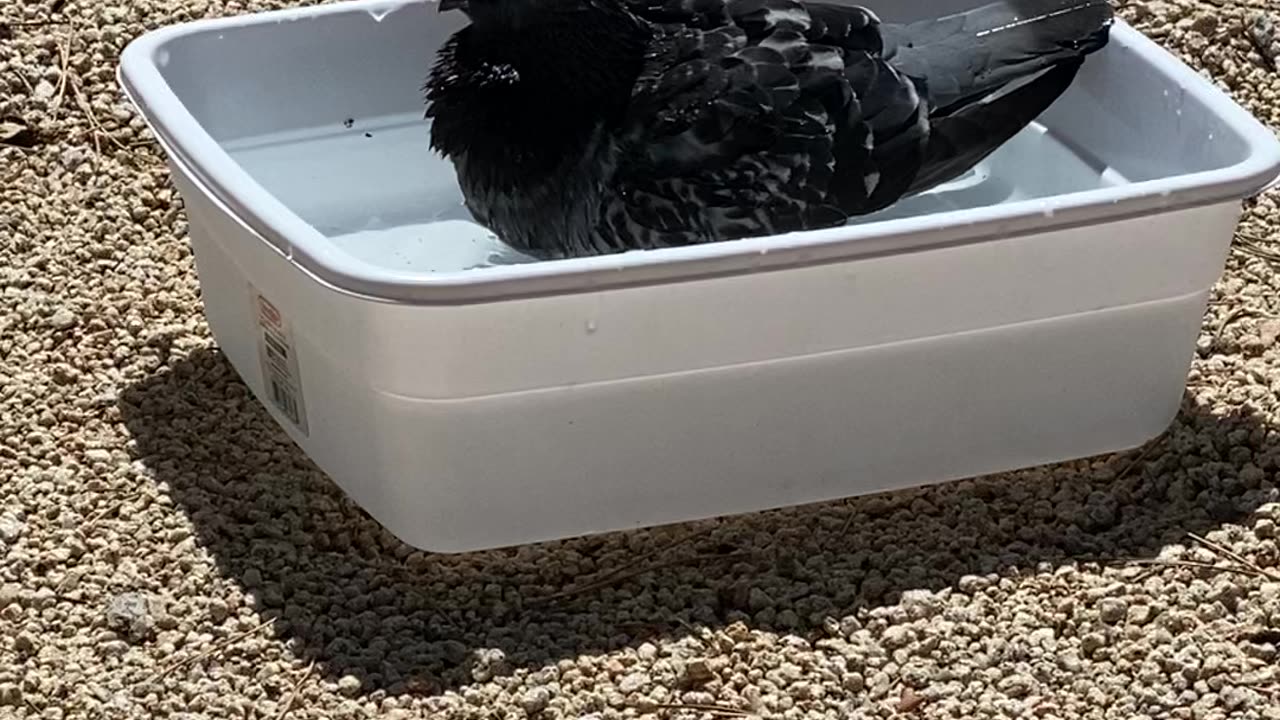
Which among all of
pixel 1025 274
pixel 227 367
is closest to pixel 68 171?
pixel 227 367

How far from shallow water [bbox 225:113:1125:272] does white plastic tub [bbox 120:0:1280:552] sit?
31 centimetres

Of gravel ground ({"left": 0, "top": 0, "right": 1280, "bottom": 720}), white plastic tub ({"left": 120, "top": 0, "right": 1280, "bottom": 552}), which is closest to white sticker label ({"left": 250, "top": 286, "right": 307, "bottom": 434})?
white plastic tub ({"left": 120, "top": 0, "right": 1280, "bottom": 552})

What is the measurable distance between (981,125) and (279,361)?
3.94 feet

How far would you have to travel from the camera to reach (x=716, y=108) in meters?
3.21

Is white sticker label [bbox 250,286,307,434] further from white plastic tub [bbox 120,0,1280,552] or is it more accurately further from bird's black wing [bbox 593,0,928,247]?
bird's black wing [bbox 593,0,928,247]

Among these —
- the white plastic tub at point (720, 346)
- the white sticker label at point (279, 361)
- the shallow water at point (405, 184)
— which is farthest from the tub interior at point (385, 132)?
the white sticker label at point (279, 361)

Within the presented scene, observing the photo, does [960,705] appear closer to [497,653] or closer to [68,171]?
[497,653]

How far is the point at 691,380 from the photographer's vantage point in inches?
118

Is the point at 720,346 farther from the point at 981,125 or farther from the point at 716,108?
the point at 981,125

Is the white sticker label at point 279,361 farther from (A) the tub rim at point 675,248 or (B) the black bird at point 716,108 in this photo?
(B) the black bird at point 716,108

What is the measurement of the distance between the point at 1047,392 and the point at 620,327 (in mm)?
746

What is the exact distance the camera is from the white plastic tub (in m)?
2.87

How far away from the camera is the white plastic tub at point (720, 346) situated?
287cm

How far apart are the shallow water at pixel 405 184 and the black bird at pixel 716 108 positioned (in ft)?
0.84
